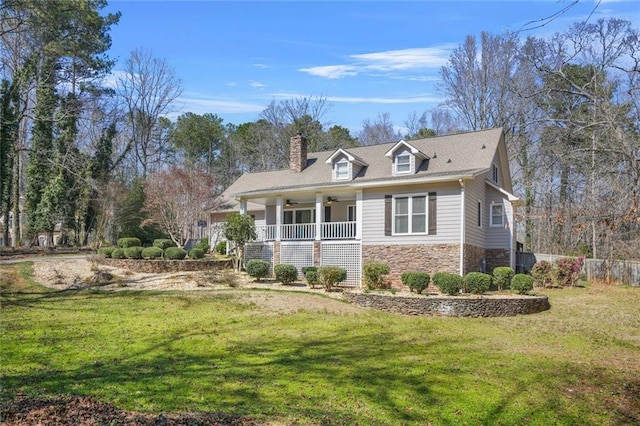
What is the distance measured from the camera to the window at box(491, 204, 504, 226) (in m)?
19.5

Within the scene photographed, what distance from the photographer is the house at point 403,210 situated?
661 inches

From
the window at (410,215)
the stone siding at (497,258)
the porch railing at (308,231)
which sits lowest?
the stone siding at (497,258)

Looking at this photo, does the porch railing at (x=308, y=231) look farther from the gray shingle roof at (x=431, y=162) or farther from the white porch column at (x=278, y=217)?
the gray shingle roof at (x=431, y=162)

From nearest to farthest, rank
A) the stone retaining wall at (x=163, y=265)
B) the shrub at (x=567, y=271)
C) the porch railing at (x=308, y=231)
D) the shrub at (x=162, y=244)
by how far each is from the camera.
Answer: the shrub at (x=567, y=271) < the porch railing at (x=308, y=231) < the stone retaining wall at (x=163, y=265) < the shrub at (x=162, y=244)

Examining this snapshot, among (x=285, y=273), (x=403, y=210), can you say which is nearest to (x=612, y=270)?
(x=403, y=210)

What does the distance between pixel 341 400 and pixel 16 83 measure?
26349 mm

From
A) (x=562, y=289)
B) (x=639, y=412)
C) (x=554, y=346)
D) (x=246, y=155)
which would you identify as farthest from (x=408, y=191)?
(x=246, y=155)

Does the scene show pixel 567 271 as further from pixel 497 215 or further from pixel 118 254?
pixel 118 254

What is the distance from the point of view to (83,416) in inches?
186

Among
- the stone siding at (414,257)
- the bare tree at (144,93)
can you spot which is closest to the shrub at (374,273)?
the stone siding at (414,257)

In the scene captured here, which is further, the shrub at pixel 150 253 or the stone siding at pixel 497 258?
the shrub at pixel 150 253

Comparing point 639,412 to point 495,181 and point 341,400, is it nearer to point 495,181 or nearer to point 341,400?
point 341,400

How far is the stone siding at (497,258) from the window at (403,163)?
498 centimetres

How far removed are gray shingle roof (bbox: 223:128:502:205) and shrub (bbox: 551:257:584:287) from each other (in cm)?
515
